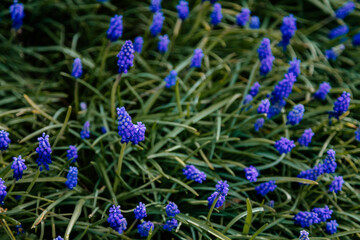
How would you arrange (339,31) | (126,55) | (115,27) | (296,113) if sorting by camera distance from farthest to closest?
(339,31)
(115,27)
(296,113)
(126,55)

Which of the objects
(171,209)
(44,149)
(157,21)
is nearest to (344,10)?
(157,21)

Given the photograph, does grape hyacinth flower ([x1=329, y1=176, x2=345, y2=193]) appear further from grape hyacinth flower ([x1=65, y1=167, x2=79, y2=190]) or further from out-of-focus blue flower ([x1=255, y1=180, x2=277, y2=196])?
grape hyacinth flower ([x1=65, y1=167, x2=79, y2=190])

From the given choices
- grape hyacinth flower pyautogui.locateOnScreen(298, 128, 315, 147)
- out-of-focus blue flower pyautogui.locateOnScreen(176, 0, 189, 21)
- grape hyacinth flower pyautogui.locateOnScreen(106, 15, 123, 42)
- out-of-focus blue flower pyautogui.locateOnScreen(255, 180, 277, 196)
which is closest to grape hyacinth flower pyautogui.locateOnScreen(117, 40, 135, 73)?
grape hyacinth flower pyautogui.locateOnScreen(106, 15, 123, 42)

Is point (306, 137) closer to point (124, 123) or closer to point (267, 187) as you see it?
point (267, 187)

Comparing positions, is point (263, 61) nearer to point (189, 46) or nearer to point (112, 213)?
point (189, 46)

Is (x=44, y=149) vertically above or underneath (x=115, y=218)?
above

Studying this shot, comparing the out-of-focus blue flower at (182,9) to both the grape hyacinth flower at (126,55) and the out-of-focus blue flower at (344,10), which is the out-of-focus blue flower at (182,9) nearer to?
the grape hyacinth flower at (126,55)

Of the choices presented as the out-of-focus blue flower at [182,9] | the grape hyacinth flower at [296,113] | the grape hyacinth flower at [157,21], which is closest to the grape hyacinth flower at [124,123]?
the grape hyacinth flower at [296,113]

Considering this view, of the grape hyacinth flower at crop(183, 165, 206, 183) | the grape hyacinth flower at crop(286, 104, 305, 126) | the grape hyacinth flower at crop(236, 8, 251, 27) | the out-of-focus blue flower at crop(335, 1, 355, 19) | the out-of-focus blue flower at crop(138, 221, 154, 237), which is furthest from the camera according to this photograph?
the out-of-focus blue flower at crop(335, 1, 355, 19)
